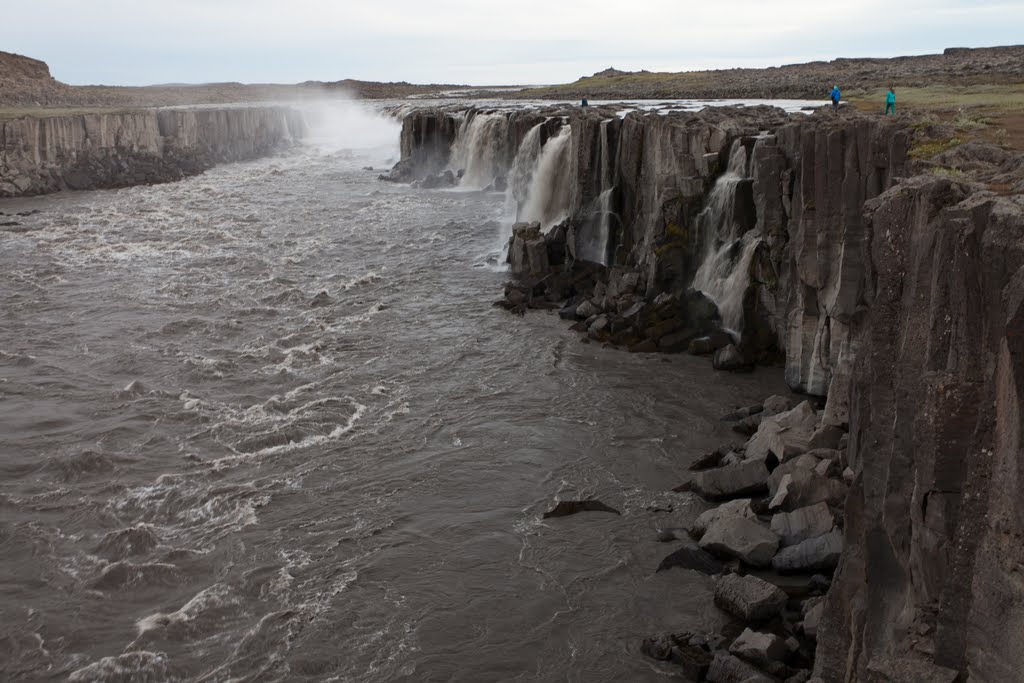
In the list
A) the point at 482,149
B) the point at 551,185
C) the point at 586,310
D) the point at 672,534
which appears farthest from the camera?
the point at 482,149

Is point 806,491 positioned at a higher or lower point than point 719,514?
higher

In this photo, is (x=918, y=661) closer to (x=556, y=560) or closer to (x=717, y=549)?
(x=717, y=549)

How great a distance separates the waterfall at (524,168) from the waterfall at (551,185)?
1.18 m

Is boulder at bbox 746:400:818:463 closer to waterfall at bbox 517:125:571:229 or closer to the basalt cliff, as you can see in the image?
the basalt cliff

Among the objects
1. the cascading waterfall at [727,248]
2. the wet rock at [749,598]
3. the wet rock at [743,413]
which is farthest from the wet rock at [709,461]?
the cascading waterfall at [727,248]

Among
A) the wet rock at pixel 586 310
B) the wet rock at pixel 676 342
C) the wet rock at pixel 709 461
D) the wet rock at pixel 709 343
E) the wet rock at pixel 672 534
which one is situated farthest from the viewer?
the wet rock at pixel 586 310

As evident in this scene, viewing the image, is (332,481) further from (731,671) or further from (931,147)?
(931,147)

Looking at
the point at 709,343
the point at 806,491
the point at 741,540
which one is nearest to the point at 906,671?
the point at 741,540

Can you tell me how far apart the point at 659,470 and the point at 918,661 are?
34.3ft

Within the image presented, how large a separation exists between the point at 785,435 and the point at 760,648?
6.22 metres

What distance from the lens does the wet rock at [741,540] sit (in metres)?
14.3

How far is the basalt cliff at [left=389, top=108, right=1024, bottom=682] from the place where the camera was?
767cm

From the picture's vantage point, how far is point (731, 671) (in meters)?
11.5

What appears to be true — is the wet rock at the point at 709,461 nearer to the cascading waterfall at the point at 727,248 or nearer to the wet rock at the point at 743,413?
the wet rock at the point at 743,413
